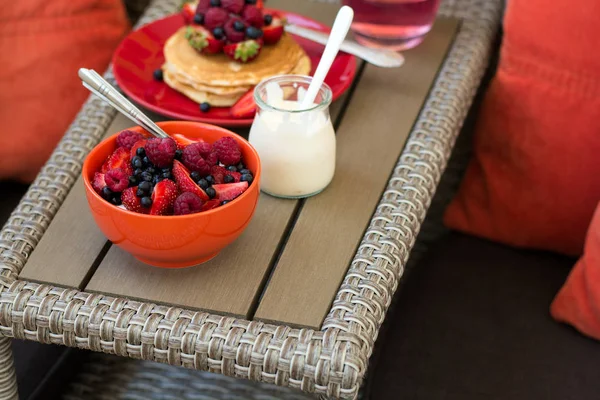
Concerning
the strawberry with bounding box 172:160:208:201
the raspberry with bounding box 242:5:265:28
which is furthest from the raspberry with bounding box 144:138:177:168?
the raspberry with bounding box 242:5:265:28

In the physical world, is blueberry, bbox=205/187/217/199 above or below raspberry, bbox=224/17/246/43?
below

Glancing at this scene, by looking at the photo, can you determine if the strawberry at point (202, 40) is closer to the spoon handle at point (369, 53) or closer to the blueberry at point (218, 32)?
the blueberry at point (218, 32)

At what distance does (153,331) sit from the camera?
2.64 ft

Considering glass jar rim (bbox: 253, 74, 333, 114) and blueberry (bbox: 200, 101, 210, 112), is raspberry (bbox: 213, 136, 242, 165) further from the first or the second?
blueberry (bbox: 200, 101, 210, 112)

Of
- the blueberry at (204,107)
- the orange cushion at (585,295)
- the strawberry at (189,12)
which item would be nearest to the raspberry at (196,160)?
the blueberry at (204,107)

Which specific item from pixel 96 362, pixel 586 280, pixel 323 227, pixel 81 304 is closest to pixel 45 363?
pixel 96 362

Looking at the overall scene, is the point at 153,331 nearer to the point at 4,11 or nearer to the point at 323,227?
the point at 323,227

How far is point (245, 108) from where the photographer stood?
1053 mm

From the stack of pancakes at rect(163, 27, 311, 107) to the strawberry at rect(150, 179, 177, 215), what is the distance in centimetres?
31

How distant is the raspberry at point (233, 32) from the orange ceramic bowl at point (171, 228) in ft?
0.89

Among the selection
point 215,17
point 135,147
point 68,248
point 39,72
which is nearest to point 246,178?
point 135,147

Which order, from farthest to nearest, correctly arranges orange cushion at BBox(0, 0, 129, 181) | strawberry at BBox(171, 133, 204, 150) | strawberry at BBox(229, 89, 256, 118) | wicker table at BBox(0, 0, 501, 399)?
orange cushion at BBox(0, 0, 129, 181), strawberry at BBox(229, 89, 256, 118), strawberry at BBox(171, 133, 204, 150), wicker table at BBox(0, 0, 501, 399)

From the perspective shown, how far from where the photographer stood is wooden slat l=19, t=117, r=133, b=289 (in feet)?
2.84

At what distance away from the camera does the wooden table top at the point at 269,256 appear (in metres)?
0.84
